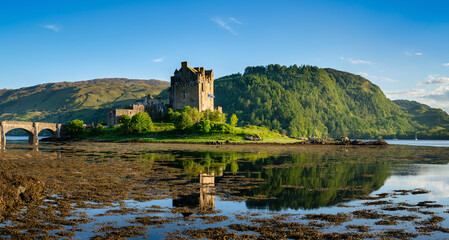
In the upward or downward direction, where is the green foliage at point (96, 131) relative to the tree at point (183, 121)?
downward

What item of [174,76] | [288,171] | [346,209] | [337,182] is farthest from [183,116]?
[346,209]

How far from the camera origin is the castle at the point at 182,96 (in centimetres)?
10725

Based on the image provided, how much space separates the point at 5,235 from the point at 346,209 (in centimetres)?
1394

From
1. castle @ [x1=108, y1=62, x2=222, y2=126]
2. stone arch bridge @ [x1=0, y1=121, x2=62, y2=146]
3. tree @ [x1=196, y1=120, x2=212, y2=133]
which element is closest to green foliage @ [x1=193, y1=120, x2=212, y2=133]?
tree @ [x1=196, y1=120, x2=212, y2=133]

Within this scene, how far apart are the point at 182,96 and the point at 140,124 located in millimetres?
20546

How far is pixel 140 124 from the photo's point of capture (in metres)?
94.3

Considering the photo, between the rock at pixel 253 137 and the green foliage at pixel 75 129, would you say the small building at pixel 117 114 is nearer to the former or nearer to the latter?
the green foliage at pixel 75 129

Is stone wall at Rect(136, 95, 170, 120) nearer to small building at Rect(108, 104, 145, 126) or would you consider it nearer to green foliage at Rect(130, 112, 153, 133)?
small building at Rect(108, 104, 145, 126)

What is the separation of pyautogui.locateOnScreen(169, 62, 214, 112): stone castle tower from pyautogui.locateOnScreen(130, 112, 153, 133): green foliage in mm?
17245

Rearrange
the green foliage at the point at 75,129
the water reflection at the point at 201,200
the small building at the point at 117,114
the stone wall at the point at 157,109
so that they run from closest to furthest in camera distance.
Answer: the water reflection at the point at 201,200
the green foliage at the point at 75,129
the small building at the point at 117,114
the stone wall at the point at 157,109

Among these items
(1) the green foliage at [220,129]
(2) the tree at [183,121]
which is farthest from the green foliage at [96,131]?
(1) the green foliage at [220,129]

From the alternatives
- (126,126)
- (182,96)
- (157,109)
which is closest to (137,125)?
(126,126)

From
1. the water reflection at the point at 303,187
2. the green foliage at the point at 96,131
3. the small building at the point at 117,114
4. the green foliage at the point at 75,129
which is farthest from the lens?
the small building at the point at 117,114

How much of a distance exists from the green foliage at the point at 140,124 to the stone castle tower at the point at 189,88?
17.2m
